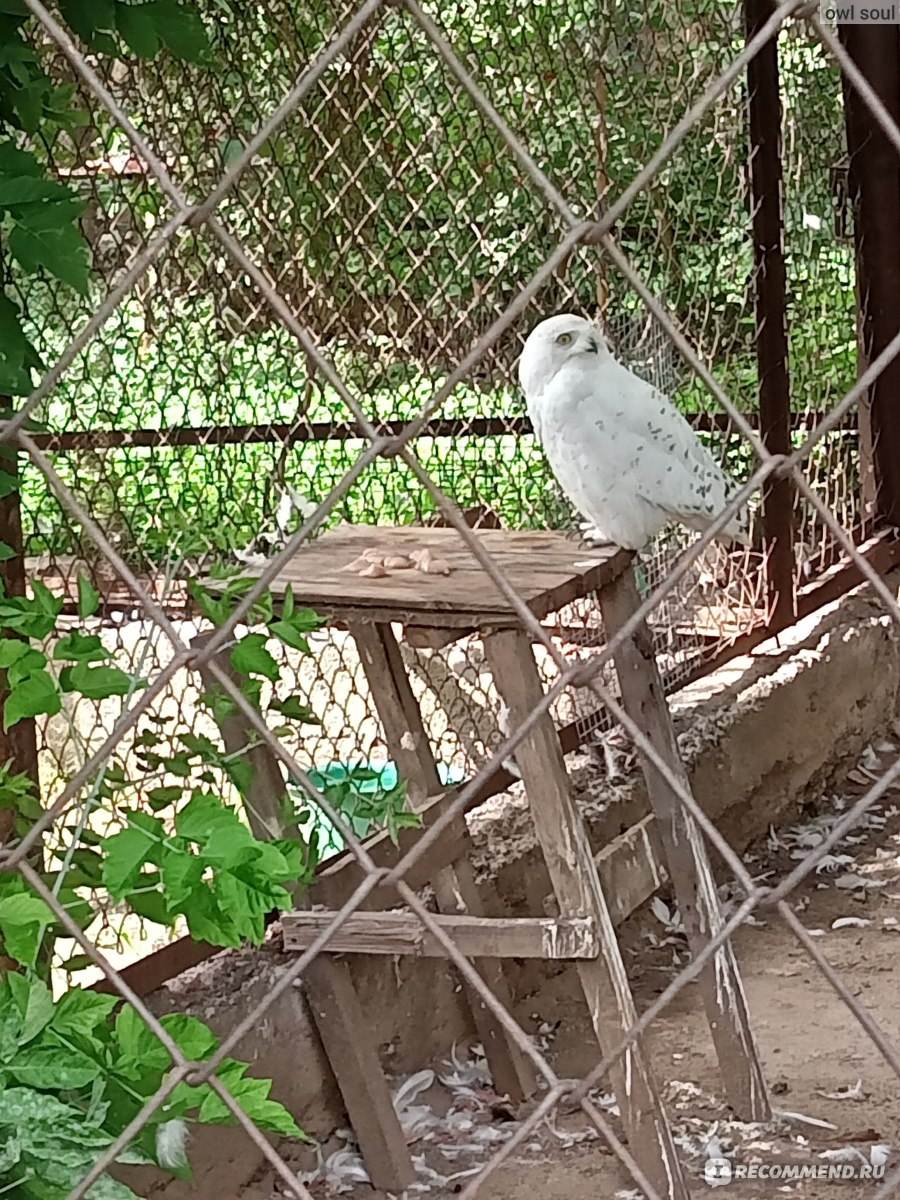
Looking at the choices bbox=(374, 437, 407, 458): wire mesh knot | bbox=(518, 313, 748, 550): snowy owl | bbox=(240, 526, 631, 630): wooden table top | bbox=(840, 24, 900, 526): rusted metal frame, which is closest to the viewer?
bbox=(374, 437, 407, 458): wire mesh knot

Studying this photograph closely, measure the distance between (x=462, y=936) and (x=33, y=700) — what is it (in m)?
0.96

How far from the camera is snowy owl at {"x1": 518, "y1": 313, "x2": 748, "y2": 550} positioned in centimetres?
222

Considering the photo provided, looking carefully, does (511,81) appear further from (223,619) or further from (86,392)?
(223,619)

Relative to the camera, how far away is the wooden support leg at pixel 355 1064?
1.91m

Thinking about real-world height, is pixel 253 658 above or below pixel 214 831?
above

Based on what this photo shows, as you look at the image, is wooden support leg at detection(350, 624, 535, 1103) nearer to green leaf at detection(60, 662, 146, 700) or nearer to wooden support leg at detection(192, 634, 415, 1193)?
wooden support leg at detection(192, 634, 415, 1193)

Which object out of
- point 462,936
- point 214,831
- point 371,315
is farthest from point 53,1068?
point 371,315

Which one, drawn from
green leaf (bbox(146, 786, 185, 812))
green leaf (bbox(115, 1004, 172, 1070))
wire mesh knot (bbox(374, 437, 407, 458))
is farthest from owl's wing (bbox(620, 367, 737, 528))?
wire mesh knot (bbox(374, 437, 407, 458))

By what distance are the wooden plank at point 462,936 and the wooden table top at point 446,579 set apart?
13.5 inches

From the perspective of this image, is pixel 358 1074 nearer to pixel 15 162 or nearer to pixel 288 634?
pixel 288 634

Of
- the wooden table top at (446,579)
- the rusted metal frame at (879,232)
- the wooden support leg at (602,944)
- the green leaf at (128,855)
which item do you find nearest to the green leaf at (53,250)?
the green leaf at (128,855)

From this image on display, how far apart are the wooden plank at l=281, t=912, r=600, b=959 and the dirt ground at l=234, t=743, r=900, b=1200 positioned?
0.90 feet

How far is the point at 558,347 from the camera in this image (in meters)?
2.24

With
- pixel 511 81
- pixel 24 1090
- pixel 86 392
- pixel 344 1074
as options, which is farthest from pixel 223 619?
pixel 511 81
